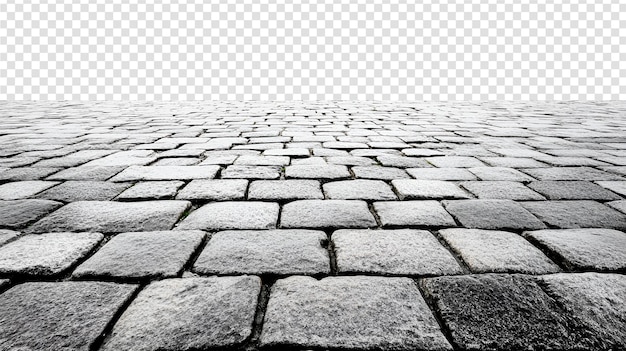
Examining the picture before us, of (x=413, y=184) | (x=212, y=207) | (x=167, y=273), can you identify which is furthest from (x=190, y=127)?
(x=167, y=273)

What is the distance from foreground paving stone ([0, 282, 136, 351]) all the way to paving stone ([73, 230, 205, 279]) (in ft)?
0.20

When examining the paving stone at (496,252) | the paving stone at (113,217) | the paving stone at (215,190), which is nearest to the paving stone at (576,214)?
the paving stone at (496,252)

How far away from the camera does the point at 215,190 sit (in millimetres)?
1743

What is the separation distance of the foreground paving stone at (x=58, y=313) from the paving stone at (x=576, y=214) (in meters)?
1.57

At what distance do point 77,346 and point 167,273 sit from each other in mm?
289

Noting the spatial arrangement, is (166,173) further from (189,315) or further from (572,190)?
(572,190)

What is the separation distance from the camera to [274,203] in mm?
1576

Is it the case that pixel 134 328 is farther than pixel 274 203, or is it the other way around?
pixel 274 203

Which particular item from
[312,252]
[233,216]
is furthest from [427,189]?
[233,216]

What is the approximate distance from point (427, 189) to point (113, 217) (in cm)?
147

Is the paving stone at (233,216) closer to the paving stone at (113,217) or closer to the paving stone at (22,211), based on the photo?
the paving stone at (113,217)

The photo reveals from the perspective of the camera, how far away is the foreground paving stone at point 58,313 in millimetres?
761

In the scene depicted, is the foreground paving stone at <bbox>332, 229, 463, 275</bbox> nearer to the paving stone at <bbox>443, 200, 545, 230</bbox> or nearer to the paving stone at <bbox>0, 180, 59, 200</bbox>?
the paving stone at <bbox>443, 200, 545, 230</bbox>

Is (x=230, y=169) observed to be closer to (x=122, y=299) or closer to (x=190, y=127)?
(x=122, y=299)
